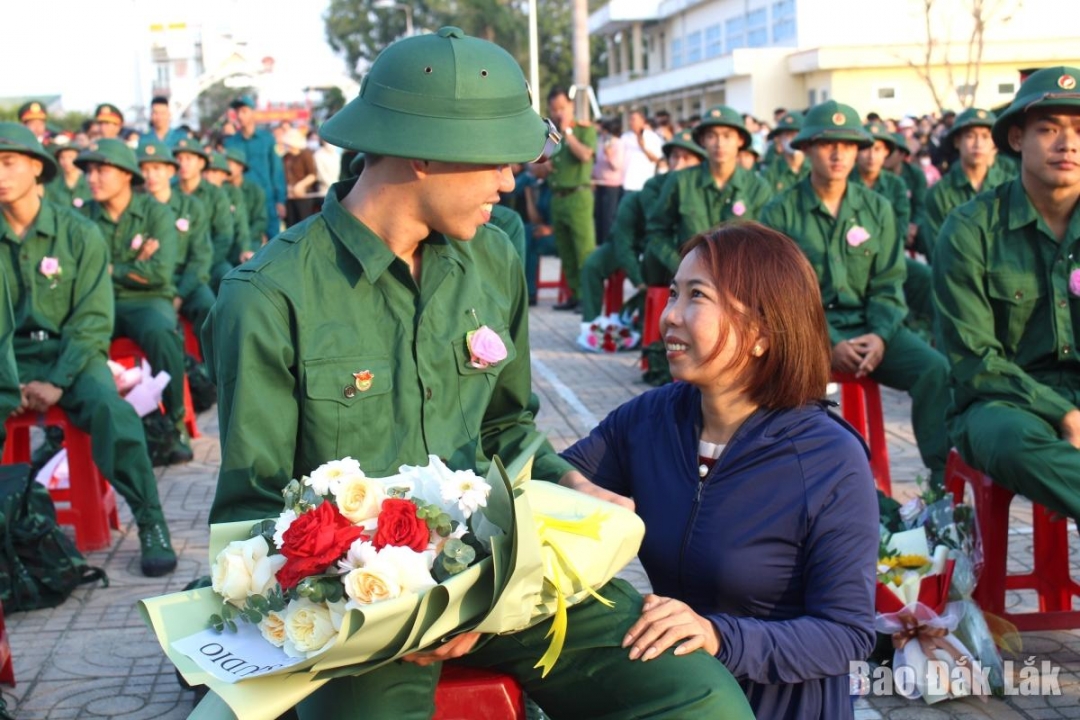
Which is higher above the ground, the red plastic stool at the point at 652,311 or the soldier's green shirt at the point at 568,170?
the soldier's green shirt at the point at 568,170

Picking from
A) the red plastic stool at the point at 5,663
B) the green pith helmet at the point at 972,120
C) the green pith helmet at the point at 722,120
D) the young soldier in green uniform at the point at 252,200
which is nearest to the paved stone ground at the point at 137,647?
the red plastic stool at the point at 5,663

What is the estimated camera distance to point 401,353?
3328 mm

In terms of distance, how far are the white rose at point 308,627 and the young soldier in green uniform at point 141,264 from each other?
602cm

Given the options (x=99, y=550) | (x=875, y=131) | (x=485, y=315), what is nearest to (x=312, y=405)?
(x=485, y=315)

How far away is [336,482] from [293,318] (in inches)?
25.0

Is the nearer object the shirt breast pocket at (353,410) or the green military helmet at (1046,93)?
the shirt breast pocket at (353,410)

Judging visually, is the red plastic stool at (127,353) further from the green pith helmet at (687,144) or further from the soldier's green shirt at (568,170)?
the soldier's green shirt at (568,170)

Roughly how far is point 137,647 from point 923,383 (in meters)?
4.01

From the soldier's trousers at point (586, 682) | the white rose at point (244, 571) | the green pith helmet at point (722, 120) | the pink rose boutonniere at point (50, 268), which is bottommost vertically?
the soldier's trousers at point (586, 682)

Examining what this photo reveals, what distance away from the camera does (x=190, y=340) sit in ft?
33.2

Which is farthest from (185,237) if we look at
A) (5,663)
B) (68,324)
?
(5,663)

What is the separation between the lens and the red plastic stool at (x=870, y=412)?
7.18 m

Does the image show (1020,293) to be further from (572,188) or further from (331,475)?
(572,188)

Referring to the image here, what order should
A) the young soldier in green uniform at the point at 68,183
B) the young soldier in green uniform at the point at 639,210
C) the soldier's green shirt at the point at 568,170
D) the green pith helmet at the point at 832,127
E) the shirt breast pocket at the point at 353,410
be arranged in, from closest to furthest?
1. the shirt breast pocket at the point at 353,410
2. the green pith helmet at the point at 832,127
3. the young soldier in green uniform at the point at 639,210
4. the young soldier in green uniform at the point at 68,183
5. the soldier's green shirt at the point at 568,170
